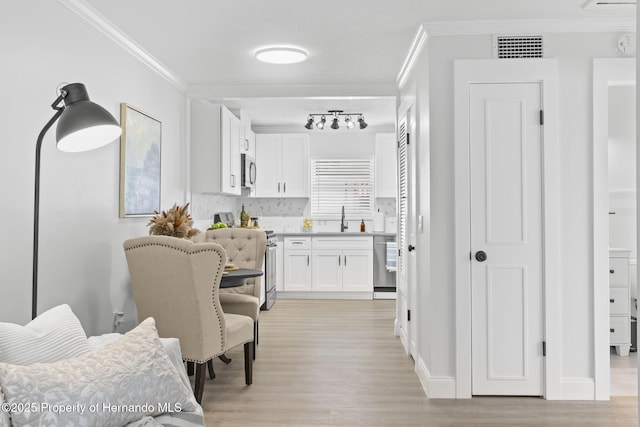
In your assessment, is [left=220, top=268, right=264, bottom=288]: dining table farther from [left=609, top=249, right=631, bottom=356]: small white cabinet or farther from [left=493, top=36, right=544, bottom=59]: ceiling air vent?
[left=609, top=249, right=631, bottom=356]: small white cabinet

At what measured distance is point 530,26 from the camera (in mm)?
3115

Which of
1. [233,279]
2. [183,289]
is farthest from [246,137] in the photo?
[183,289]

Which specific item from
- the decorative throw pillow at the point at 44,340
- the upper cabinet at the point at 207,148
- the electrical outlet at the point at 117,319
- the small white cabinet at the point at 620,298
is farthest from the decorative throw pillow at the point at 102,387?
the small white cabinet at the point at 620,298

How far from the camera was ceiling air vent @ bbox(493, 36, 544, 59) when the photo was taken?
314 cm

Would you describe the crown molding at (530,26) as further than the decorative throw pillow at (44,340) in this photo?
Yes

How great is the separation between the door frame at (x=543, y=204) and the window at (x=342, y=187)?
428 centimetres

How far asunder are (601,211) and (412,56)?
1.77m

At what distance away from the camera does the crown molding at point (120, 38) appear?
2855mm

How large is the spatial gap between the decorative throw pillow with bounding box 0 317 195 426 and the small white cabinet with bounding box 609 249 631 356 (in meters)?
3.79

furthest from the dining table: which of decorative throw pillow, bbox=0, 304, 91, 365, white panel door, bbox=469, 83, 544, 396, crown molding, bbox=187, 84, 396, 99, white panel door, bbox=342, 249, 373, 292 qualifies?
white panel door, bbox=342, 249, 373, 292

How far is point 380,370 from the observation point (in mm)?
3740

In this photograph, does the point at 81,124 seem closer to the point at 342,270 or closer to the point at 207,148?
the point at 207,148

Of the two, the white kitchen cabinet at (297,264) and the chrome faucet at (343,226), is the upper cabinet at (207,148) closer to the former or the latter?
the white kitchen cabinet at (297,264)

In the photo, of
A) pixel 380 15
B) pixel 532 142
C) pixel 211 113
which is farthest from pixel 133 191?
pixel 532 142
